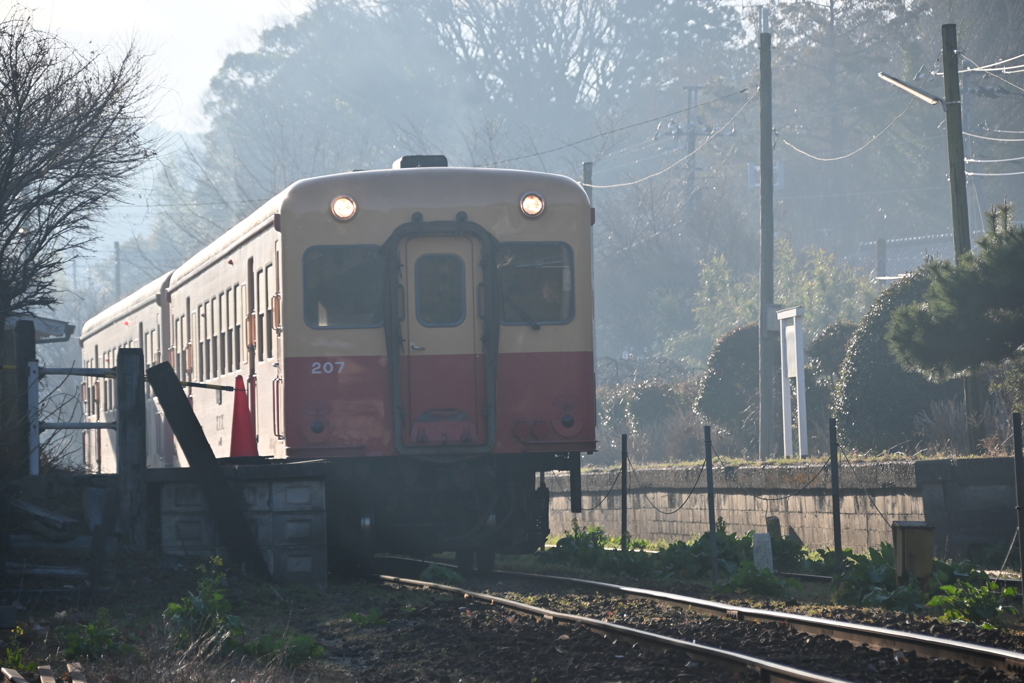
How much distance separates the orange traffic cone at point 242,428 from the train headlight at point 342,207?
220cm

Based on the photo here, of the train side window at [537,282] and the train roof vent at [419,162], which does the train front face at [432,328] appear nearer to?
the train side window at [537,282]

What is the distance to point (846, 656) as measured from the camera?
697cm

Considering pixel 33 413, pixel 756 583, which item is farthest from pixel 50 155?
pixel 756 583

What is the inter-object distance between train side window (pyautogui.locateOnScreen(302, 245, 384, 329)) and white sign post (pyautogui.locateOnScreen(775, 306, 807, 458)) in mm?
8032

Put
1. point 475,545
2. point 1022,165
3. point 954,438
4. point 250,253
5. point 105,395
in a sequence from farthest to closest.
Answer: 1. point 1022,165
2. point 105,395
3. point 954,438
4. point 250,253
5. point 475,545

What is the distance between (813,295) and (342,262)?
28800mm

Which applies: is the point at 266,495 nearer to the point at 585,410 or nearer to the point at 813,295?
the point at 585,410

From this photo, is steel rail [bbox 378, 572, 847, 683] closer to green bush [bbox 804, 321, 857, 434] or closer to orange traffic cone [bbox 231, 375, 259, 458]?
orange traffic cone [bbox 231, 375, 259, 458]

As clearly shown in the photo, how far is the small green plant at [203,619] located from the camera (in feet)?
24.9

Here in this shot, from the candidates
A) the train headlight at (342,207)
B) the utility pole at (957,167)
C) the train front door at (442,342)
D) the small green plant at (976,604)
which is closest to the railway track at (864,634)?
the small green plant at (976,604)

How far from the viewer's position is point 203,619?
8.11 metres

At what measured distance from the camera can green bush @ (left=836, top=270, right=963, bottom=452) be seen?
17156 millimetres

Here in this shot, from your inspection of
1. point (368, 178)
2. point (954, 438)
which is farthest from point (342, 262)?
point (954, 438)

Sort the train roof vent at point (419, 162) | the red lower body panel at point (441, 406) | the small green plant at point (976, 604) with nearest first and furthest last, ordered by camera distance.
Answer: the small green plant at point (976, 604) < the red lower body panel at point (441, 406) < the train roof vent at point (419, 162)
